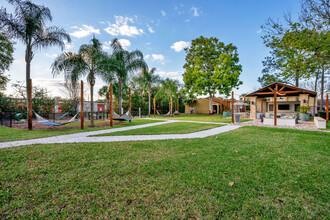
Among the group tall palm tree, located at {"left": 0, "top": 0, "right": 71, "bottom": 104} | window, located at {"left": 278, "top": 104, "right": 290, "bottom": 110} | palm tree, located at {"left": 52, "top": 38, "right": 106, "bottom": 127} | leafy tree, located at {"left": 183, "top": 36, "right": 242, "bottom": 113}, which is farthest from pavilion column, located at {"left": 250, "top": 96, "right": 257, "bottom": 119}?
tall palm tree, located at {"left": 0, "top": 0, "right": 71, "bottom": 104}

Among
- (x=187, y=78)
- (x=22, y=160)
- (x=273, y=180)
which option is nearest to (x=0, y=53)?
(x=22, y=160)

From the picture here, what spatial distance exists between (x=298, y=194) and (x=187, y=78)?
76.6 feet

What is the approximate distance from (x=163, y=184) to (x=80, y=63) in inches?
378

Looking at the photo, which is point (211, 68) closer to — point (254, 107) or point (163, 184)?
point (254, 107)

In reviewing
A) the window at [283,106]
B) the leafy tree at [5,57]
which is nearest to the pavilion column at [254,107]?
the window at [283,106]

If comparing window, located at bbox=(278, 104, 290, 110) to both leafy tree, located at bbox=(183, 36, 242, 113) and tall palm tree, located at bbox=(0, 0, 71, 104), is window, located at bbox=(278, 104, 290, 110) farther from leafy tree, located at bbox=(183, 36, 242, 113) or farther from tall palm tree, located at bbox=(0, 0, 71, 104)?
tall palm tree, located at bbox=(0, 0, 71, 104)

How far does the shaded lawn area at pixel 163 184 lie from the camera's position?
5.56 feet

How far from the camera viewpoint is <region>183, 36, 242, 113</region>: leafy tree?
21.7 m

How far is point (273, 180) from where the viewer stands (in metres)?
2.39

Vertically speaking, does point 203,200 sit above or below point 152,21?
below

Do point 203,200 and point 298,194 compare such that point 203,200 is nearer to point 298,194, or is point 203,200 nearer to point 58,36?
point 298,194

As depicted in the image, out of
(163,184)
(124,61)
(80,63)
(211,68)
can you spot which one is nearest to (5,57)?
(80,63)

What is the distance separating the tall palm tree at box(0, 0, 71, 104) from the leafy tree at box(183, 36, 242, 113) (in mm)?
18619

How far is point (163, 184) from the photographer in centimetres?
226
